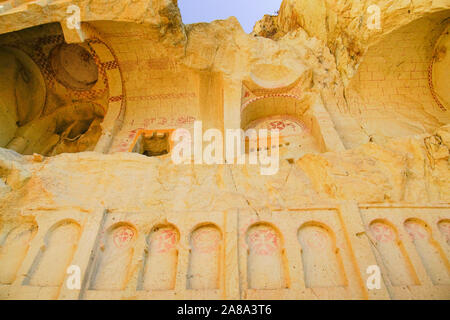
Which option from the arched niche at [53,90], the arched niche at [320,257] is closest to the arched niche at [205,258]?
the arched niche at [320,257]

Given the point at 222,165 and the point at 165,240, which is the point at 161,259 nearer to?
the point at 165,240

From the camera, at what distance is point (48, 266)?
13.7 feet

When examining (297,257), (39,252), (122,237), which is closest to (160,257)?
(122,237)

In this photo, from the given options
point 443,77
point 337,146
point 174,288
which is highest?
point 443,77

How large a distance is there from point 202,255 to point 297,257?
53.3 inches

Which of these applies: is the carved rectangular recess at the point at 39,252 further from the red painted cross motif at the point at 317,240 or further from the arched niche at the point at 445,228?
the arched niche at the point at 445,228

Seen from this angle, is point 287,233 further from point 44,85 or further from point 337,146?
point 44,85

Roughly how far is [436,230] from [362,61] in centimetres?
573

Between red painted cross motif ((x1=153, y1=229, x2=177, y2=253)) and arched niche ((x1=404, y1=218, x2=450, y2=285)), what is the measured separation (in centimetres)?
357

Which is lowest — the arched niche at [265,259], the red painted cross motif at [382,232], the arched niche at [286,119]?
the arched niche at [265,259]

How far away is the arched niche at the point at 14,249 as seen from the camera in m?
4.12

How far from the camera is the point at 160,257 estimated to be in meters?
4.28

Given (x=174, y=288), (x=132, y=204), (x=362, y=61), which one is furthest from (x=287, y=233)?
(x=362, y=61)

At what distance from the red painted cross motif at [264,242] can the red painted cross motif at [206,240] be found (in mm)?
529
